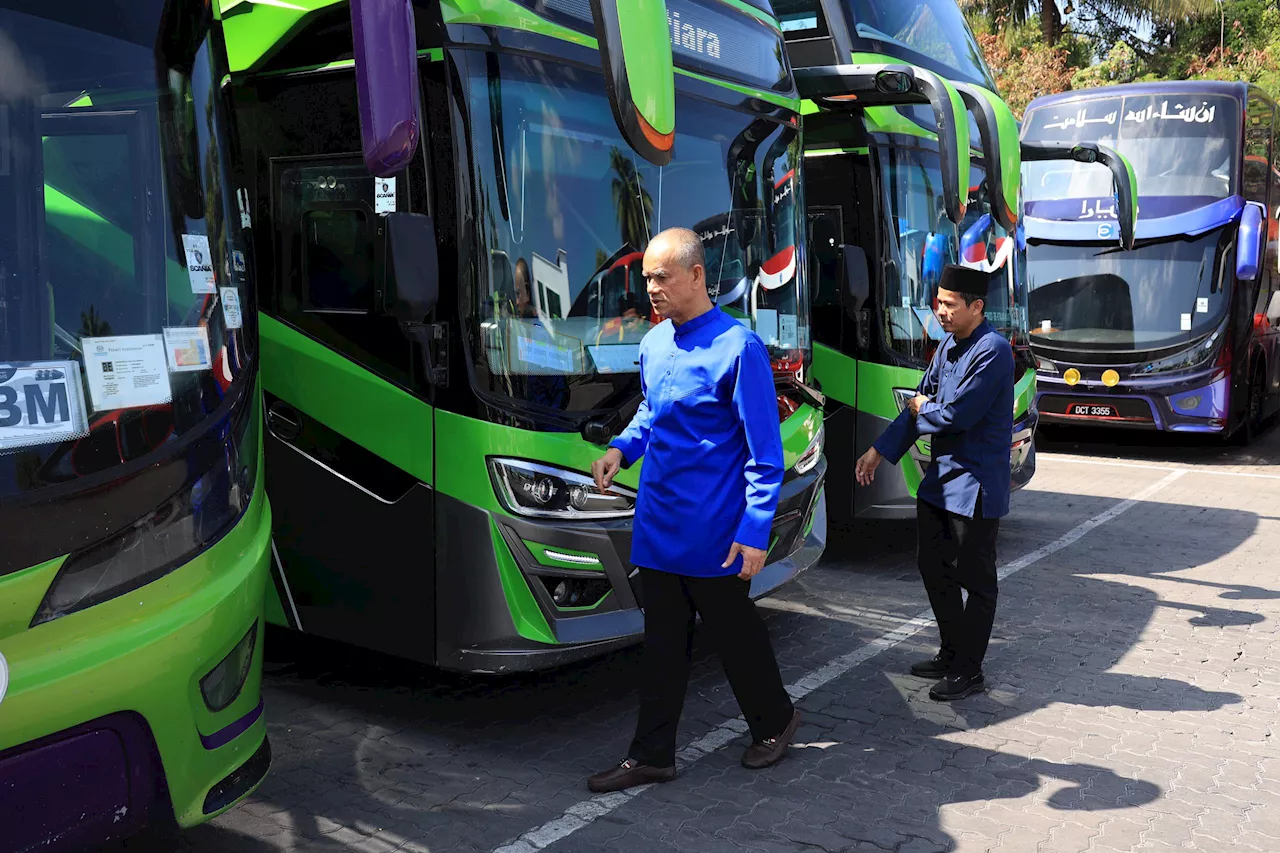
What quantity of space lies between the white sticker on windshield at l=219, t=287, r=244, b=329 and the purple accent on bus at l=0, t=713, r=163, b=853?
3.94ft

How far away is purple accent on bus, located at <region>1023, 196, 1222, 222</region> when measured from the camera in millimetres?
13712

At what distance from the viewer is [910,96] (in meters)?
7.16

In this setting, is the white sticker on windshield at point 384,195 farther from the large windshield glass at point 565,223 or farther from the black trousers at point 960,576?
the black trousers at point 960,576

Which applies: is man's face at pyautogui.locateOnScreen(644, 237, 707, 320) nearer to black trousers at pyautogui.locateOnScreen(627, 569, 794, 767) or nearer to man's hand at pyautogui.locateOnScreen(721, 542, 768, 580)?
man's hand at pyautogui.locateOnScreen(721, 542, 768, 580)

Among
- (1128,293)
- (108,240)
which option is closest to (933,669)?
(108,240)

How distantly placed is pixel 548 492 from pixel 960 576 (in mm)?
1991

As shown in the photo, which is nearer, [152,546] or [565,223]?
[152,546]

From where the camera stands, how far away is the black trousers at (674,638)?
13.9 ft

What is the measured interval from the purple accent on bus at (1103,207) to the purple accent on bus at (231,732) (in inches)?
475

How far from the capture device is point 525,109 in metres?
4.36

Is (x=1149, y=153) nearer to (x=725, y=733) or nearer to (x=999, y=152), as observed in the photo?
(x=999, y=152)

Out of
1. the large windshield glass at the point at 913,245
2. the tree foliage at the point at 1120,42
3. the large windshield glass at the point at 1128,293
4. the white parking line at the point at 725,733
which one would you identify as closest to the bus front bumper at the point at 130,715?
the white parking line at the point at 725,733

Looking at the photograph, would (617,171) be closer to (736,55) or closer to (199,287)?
(736,55)

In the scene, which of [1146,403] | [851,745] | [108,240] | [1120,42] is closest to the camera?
[108,240]
